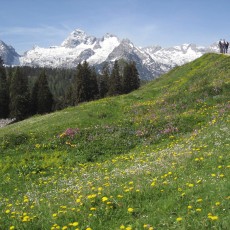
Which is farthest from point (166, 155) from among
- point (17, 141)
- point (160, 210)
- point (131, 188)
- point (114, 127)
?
point (17, 141)

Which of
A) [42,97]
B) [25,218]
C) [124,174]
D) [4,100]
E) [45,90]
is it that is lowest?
[25,218]

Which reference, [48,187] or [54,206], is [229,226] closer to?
[54,206]

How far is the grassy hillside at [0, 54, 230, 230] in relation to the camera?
9.38 metres

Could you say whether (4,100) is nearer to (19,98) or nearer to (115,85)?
(19,98)

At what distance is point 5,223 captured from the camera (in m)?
10.4

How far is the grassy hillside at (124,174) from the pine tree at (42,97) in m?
75.1

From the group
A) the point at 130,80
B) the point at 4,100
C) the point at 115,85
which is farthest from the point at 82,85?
the point at 4,100

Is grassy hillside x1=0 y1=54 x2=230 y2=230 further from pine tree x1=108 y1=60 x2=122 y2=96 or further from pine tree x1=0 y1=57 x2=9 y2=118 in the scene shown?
pine tree x1=0 y1=57 x2=9 y2=118

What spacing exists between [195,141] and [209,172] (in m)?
5.29

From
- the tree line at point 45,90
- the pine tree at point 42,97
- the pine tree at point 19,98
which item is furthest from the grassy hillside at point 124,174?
the pine tree at point 42,97

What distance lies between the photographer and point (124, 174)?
44.8 ft

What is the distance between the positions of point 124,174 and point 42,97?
93.6 m

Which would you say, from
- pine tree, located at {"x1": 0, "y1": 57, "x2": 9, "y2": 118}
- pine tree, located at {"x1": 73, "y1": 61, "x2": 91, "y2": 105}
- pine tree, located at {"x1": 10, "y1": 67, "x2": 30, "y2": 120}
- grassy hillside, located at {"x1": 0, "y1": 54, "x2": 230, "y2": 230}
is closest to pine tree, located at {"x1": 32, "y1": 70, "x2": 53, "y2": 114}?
pine tree, located at {"x1": 10, "y1": 67, "x2": 30, "y2": 120}

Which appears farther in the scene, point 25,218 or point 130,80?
point 130,80
